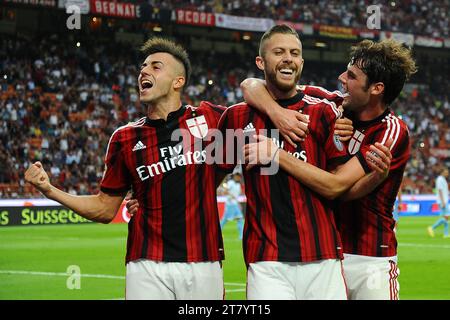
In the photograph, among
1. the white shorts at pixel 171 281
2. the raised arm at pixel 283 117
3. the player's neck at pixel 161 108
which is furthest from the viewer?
the player's neck at pixel 161 108

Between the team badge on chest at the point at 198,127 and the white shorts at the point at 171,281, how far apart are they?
858 mm

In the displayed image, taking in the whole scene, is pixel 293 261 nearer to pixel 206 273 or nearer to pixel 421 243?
pixel 206 273

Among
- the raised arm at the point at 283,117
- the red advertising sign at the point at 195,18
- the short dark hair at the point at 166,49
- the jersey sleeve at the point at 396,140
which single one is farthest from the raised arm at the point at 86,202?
the red advertising sign at the point at 195,18

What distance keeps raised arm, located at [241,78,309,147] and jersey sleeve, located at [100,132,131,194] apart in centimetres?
99

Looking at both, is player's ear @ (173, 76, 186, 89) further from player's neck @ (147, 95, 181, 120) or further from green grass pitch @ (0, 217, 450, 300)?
green grass pitch @ (0, 217, 450, 300)

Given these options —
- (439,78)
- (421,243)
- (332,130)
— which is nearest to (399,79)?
(332,130)

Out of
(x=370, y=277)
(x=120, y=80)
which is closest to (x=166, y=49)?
(x=370, y=277)

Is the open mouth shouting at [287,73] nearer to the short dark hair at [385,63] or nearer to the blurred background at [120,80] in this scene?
the short dark hair at [385,63]

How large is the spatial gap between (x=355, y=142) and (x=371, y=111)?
0.86 feet

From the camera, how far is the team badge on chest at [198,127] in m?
4.88

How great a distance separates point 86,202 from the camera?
16.5 feet

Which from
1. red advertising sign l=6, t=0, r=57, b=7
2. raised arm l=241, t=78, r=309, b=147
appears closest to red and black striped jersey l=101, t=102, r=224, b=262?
raised arm l=241, t=78, r=309, b=147

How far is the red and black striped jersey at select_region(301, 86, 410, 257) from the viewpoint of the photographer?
15.7 feet

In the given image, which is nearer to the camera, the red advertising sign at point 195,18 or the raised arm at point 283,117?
Result: the raised arm at point 283,117
